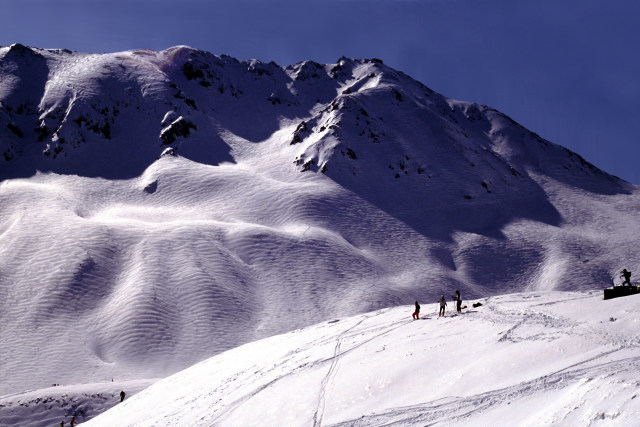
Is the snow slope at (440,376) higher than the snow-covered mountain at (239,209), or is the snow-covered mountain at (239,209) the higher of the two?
the snow-covered mountain at (239,209)

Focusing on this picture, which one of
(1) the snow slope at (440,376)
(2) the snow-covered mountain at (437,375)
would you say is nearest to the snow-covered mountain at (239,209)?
(2) the snow-covered mountain at (437,375)

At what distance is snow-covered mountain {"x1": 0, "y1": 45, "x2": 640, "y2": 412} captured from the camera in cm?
5534

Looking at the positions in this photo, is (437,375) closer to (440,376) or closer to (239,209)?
(440,376)

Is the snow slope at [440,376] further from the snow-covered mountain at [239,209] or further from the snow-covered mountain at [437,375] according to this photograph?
the snow-covered mountain at [239,209]

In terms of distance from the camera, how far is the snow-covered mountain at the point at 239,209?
182ft

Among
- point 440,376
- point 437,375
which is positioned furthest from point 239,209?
point 440,376

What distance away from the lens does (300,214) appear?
79.7 meters

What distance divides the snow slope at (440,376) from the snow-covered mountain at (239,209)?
25576 mm

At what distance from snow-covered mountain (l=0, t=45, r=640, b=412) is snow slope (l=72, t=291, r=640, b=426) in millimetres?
25576

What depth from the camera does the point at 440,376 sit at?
55.0 feet

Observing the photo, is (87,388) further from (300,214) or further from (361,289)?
(300,214)

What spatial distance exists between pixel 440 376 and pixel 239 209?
220 ft

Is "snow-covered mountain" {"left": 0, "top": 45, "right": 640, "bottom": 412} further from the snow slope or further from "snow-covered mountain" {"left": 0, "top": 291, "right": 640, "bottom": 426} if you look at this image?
the snow slope

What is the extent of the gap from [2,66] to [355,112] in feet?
265
